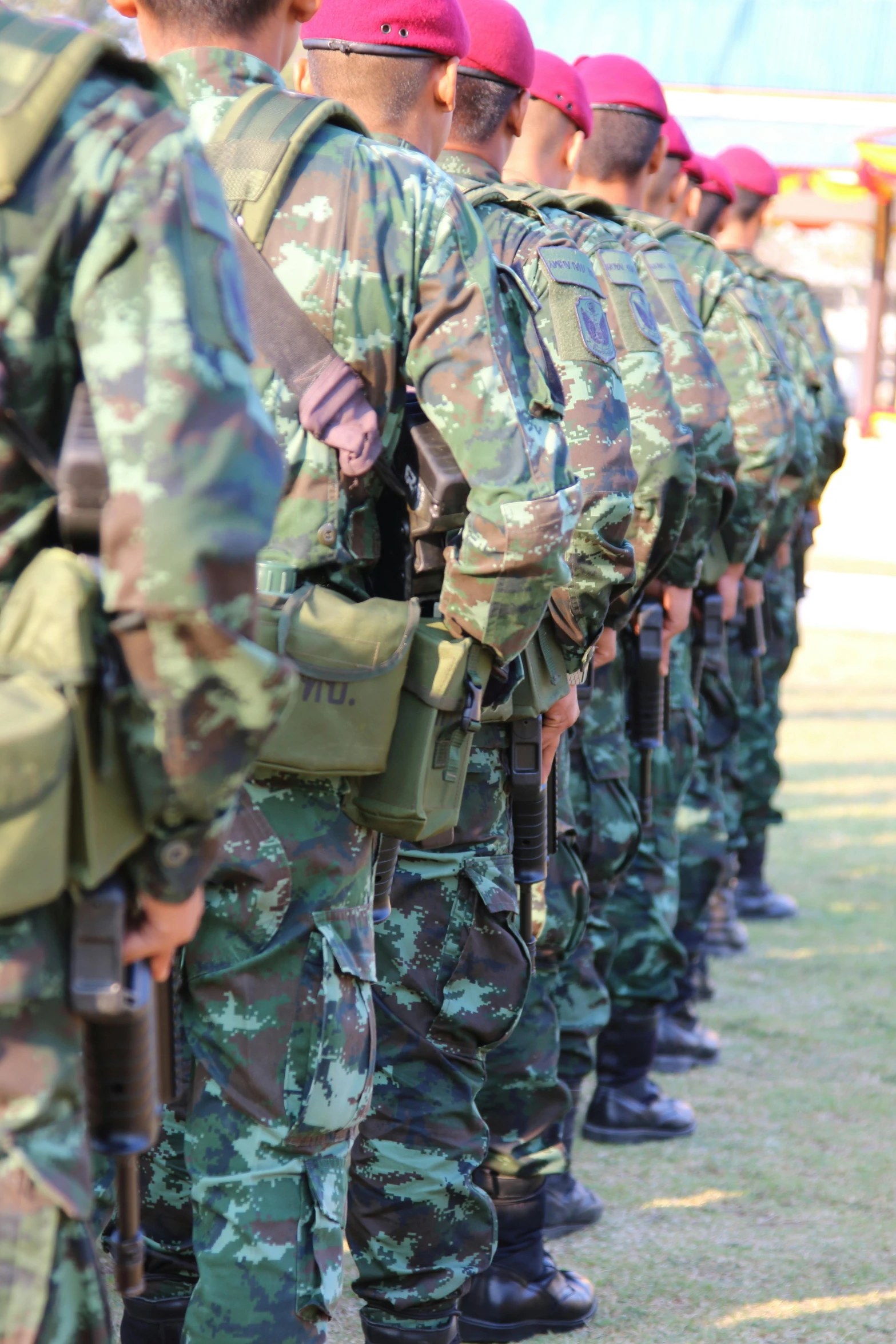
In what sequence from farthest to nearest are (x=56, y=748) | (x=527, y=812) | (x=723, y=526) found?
(x=723, y=526) < (x=527, y=812) < (x=56, y=748)

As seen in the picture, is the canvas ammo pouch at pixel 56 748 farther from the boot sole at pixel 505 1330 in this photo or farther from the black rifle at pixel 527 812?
the boot sole at pixel 505 1330

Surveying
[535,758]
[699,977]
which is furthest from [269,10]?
[699,977]

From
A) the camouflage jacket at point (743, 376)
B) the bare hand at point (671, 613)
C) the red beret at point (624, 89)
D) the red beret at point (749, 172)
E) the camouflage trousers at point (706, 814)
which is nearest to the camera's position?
the bare hand at point (671, 613)

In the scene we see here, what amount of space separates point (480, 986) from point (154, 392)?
1451 mm

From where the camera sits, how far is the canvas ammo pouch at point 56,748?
144cm

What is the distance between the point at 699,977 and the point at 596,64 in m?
2.78

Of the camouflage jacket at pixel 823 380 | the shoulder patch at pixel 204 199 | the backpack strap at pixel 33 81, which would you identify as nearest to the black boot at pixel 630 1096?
the shoulder patch at pixel 204 199

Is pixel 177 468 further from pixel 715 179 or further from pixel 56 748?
pixel 715 179

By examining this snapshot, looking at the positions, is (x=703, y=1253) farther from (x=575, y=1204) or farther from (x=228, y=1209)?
(x=228, y=1209)

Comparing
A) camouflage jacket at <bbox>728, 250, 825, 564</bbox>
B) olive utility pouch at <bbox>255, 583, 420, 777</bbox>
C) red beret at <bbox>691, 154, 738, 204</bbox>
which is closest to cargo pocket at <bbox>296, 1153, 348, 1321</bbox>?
olive utility pouch at <bbox>255, 583, 420, 777</bbox>

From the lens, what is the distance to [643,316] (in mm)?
3627

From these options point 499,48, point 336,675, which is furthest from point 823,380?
point 336,675

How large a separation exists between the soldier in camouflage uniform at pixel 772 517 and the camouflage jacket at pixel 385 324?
366 centimetres

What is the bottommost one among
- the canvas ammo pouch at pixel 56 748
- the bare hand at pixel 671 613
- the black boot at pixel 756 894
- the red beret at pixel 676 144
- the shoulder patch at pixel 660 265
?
the black boot at pixel 756 894
